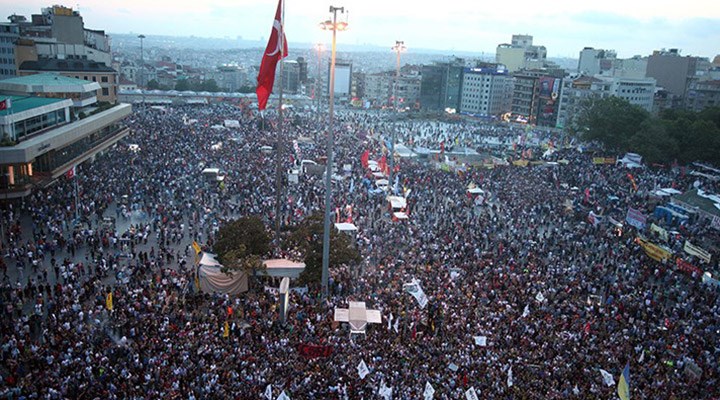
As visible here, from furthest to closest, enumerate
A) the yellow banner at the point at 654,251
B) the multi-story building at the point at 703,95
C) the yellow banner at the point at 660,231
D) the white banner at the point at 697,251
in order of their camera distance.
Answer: the multi-story building at the point at 703,95
the yellow banner at the point at 660,231
the yellow banner at the point at 654,251
the white banner at the point at 697,251

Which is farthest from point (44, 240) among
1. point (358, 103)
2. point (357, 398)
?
point (358, 103)

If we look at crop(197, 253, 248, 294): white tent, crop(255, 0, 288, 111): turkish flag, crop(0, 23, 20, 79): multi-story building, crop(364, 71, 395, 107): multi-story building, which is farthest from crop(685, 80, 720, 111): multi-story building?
crop(0, 23, 20, 79): multi-story building

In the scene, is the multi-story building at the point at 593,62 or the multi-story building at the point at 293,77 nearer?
the multi-story building at the point at 593,62

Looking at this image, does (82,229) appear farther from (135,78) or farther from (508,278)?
(135,78)

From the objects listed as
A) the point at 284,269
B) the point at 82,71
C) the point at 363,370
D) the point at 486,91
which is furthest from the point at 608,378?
the point at 486,91

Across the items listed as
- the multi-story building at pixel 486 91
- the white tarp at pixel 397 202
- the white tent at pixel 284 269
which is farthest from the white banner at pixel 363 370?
the multi-story building at pixel 486 91

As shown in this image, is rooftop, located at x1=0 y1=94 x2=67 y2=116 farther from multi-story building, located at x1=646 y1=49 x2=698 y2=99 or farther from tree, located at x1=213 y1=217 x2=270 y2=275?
multi-story building, located at x1=646 y1=49 x2=698 y2=99

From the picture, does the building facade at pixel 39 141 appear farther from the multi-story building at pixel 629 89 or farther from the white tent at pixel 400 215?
the multi-story building at pixel 629 89

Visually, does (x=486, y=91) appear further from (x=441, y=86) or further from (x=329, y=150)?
(x=329, y=150)
